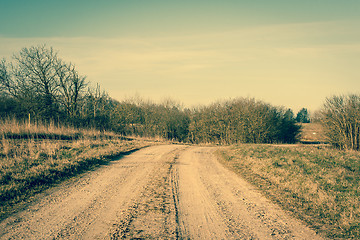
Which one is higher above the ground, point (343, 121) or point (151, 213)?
point (343, 121)

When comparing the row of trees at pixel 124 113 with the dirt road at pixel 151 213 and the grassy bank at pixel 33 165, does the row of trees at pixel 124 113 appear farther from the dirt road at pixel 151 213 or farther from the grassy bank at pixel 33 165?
the dirt road at pixel 151 213

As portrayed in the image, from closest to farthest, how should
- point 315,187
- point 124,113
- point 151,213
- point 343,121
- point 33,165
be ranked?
1. point 151,213
2. point 315,187
3. point 33,165
4. point 343,121
5. point 124,113

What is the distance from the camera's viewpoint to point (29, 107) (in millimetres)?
26469

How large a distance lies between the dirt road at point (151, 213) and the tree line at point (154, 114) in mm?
17756

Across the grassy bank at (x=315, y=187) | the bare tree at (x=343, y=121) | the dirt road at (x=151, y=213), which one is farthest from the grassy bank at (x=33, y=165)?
the bare tree at (x=343, y=121)

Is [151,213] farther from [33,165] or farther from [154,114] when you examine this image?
[154,114]

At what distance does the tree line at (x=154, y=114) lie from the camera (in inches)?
856

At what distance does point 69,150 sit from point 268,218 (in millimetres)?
10925

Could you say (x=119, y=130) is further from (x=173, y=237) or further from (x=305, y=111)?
(x=305, y=111)

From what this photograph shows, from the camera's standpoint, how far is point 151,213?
5227mm

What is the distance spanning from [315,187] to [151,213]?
5.30 m

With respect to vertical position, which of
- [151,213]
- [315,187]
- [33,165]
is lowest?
[315,187]

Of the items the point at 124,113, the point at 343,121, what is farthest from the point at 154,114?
the point at 343,121

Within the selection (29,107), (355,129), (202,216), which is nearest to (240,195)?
(202,216)
